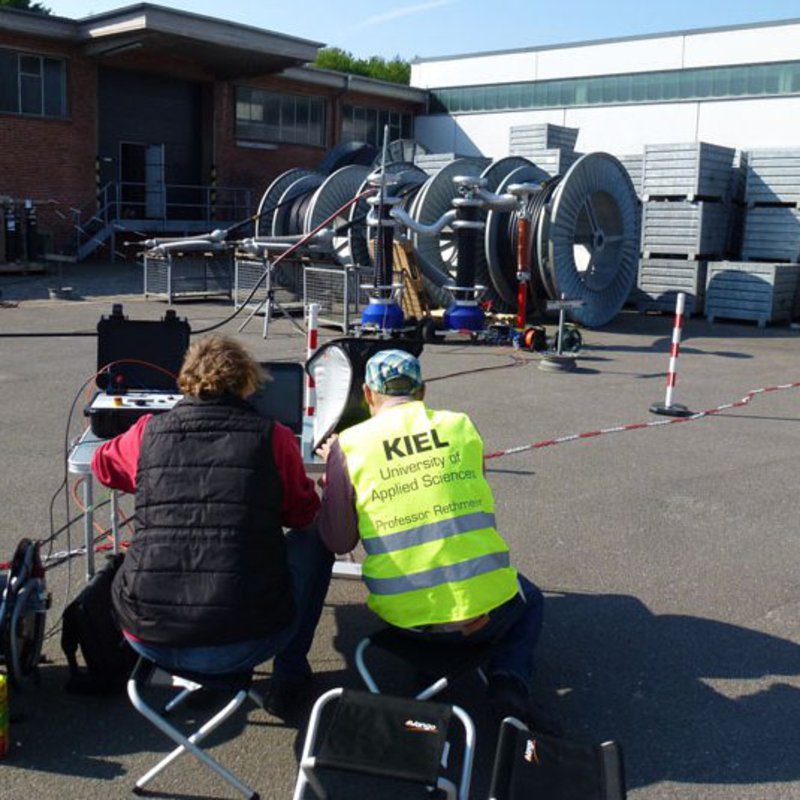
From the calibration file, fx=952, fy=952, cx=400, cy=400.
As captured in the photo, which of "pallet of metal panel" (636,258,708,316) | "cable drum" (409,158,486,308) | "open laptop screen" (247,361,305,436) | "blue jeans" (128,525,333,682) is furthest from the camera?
"pallet of metal panel" (636,258,708,316)

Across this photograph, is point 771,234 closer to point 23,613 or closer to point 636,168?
point 636,168

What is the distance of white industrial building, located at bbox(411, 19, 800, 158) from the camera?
33.5 meters

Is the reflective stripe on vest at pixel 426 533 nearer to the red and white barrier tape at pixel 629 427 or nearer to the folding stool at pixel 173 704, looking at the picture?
the folding stool at pixel 173 704

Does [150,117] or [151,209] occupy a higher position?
[150,117]

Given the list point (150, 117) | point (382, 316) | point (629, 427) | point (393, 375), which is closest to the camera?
point (393, 375)

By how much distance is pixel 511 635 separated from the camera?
375 centimetres

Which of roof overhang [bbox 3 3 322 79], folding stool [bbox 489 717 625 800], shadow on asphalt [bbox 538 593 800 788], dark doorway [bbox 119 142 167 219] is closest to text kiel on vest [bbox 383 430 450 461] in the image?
folding stool [bbox 489 717 625 800]

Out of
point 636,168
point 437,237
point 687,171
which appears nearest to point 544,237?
point 437,237

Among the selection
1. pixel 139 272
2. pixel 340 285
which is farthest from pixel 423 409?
pixel 139 272

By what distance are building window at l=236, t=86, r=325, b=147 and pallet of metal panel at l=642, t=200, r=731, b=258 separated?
16.8 m

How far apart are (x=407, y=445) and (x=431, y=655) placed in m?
0.78

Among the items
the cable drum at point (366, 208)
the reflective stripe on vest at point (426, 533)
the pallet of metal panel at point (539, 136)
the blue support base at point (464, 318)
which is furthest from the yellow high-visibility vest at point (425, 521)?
the pallet of metal panel at point (539, 136)

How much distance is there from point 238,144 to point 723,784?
30211mm

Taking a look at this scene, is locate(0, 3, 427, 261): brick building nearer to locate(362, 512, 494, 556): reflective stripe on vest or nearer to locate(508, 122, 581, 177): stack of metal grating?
locate(508, 122, 581, 177): stack of metal grating
